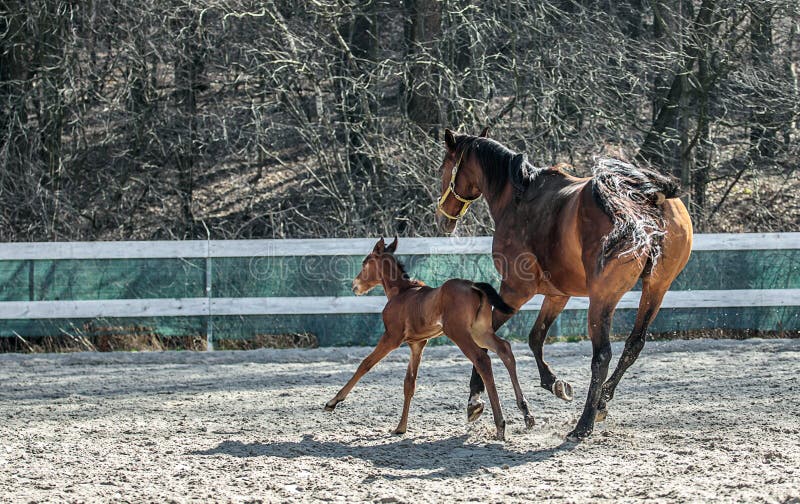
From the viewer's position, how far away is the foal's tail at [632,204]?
575 cm

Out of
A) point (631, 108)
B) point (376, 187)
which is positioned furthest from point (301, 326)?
point (631, 108)

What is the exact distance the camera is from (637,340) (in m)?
6.25

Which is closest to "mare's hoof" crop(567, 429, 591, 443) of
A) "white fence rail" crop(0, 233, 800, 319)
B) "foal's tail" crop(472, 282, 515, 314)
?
"foal's tail" crop(472, 282, 515, 314)

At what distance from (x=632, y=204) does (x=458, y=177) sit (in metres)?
1.89

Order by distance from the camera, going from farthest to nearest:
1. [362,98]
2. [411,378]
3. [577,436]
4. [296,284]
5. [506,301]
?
1. [362,98]
2. [296,284]
3. [506,301]
4. [411,378]
5. [577,436]

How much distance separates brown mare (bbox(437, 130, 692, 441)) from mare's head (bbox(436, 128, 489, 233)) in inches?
3.3

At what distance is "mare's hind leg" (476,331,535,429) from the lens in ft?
19.5

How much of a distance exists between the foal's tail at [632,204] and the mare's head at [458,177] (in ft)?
4.38

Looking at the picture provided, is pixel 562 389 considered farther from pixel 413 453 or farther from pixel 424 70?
pixel 424 70

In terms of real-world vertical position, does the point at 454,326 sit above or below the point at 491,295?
below

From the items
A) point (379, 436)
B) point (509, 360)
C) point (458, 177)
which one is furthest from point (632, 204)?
point (379, 436)

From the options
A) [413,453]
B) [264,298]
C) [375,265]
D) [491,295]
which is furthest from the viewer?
[264,298]

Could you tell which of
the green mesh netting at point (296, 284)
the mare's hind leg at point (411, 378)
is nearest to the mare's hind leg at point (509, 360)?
the mare's hind leg at point (411, 378)

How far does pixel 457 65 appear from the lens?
14.8 meters
